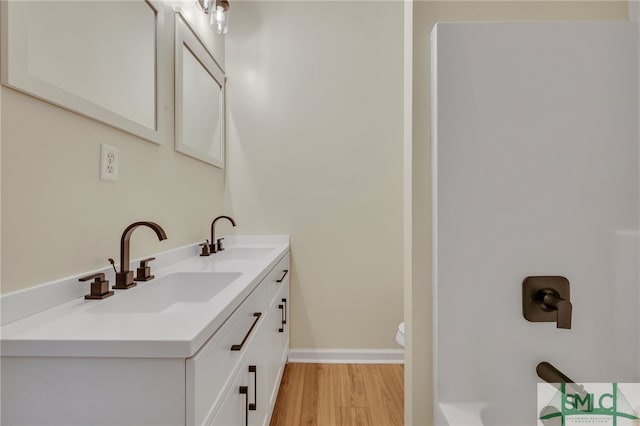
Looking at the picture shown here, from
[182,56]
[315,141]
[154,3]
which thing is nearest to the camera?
[154,3]

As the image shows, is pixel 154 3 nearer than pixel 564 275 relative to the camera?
No

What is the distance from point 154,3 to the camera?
1.38 meters

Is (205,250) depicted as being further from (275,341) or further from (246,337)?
(246,337)

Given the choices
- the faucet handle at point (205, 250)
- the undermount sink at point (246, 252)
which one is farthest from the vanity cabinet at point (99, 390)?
the undermount sink at point (246, 252)

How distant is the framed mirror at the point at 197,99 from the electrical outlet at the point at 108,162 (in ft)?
1.60

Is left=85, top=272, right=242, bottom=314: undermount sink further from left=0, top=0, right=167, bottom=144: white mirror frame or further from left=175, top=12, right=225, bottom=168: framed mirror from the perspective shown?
left=175, top=12, right=225, bottom=168: framed mirror

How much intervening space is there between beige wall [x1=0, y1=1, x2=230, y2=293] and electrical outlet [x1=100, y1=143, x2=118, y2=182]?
18 millimetres

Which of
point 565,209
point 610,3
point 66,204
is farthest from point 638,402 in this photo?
point 66,204

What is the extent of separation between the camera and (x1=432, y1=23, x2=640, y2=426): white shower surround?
2.61 ft

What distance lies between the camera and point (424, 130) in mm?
871

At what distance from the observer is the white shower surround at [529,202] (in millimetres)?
796

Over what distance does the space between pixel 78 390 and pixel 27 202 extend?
19.8 inches

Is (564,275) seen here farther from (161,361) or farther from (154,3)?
(154,3)

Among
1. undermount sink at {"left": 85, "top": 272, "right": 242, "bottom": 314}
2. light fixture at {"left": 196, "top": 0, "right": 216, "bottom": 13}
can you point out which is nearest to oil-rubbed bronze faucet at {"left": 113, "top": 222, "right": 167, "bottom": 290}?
undermount sink at {"left": 85, "top": 272, "right": 242, "bottom": 314}
